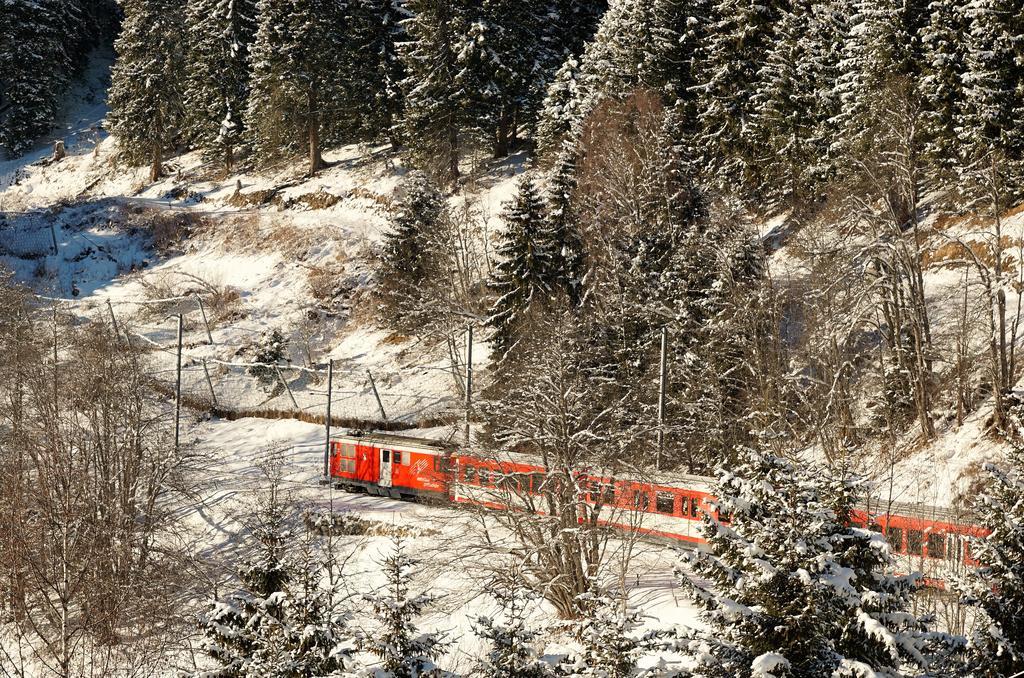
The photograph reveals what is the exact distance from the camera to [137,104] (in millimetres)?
58656

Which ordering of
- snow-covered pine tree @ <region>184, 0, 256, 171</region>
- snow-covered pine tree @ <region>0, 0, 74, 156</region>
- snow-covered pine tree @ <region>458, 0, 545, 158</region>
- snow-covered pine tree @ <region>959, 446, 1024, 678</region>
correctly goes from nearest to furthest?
snow-covered pine tree @ <region>959, 446, 1024, 678</region>
snow-covered pine tree @ <region>458, 0, 545, 158</region>
snow-covered pine tree @ <region>184, 0, 256, 171</region>
snow-covered pine tree @ <region>0, 0, 74, 156</region>

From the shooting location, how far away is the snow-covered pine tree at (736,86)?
36969 mm

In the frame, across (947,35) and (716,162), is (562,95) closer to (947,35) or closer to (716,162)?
(716,162)

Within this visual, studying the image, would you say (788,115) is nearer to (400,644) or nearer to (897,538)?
(897,538)

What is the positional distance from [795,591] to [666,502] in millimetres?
13449

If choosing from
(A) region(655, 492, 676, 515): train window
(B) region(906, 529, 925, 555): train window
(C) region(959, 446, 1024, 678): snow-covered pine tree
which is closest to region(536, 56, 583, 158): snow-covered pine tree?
(A) region(655, 492, 676, 515): train window

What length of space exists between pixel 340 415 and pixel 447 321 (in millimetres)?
5294

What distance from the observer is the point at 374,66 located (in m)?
53.1

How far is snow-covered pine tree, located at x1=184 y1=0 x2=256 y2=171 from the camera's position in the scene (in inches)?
2242

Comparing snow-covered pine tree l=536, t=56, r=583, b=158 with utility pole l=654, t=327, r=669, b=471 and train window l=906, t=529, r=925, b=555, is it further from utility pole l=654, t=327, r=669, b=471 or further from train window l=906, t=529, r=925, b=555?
train window l=906, t=529, r=925, b=555

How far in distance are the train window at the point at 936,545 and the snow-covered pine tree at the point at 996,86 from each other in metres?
13.6

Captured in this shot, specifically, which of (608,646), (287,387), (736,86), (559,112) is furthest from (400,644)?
(559,112)

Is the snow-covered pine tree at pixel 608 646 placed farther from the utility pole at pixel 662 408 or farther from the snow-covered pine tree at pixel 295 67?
the snow-covered pine tree at pixel 295 67

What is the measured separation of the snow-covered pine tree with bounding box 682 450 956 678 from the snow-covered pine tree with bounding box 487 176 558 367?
70.6 ft
